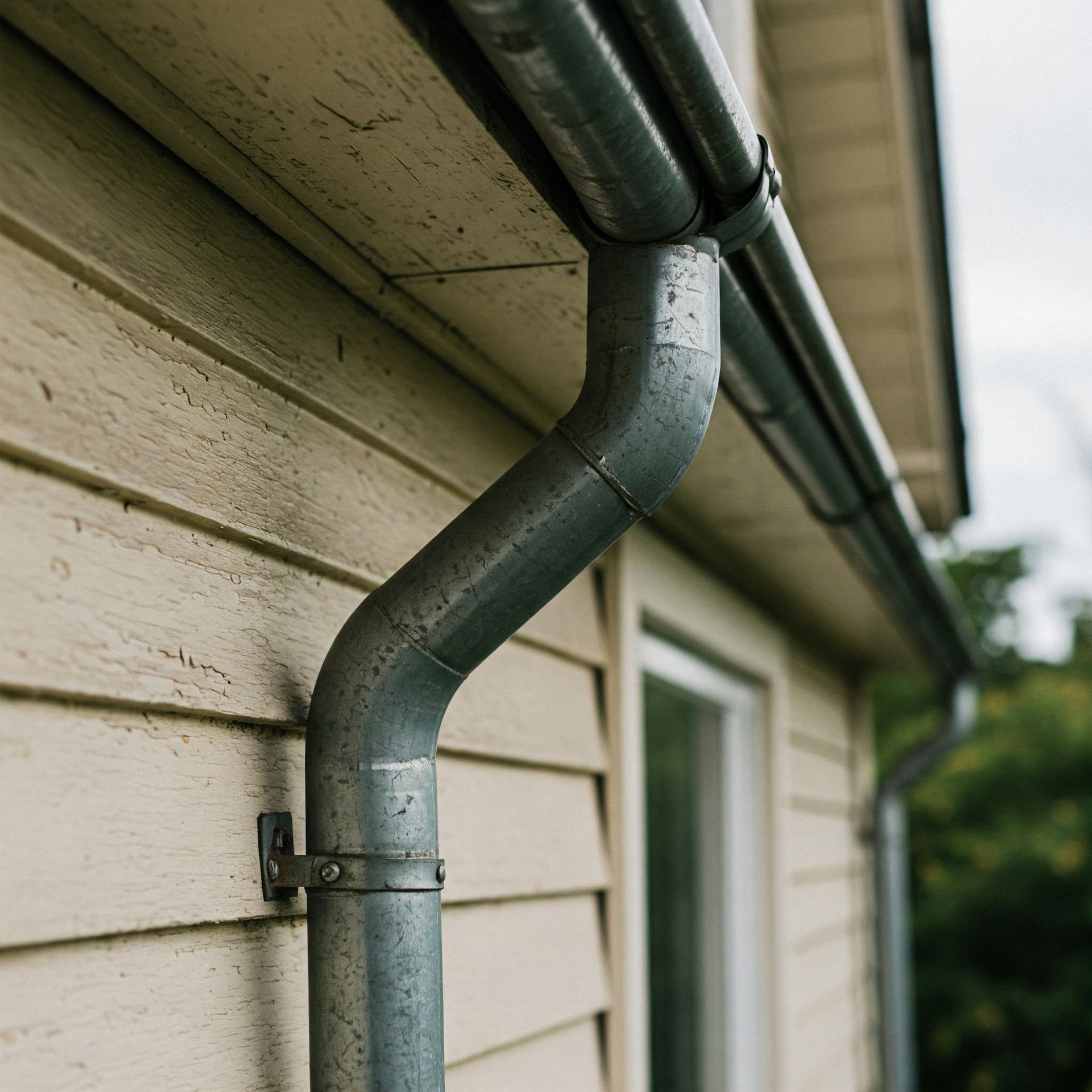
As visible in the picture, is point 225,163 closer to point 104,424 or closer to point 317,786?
point 104,424

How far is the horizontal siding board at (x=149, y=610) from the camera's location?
89 centimetres

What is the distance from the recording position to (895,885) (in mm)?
5184

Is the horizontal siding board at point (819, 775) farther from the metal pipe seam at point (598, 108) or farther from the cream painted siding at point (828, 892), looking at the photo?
the metal pipe seam at point (598, 108)

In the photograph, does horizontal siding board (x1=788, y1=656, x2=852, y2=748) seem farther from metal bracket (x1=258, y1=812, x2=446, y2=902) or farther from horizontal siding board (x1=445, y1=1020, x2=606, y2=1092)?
metal bracket (x1=258, y1=812, x2=446, y2=902)

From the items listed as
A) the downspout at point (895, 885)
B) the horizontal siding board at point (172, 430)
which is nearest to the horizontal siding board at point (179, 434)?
the horizontal siding board at point (172, 430)

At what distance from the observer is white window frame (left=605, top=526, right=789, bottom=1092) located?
6.82 feet

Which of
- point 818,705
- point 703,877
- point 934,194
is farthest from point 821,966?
point 934,194

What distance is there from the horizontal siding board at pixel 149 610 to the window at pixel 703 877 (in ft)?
5.04

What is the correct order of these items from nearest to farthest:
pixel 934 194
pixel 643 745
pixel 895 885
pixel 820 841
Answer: pixel 643 745 < pixel 934 194 < pixel 820 841 < pixel 895 885

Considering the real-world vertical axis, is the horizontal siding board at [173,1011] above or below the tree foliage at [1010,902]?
above

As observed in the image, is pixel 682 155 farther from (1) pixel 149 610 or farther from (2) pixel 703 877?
(2) pixel 703 877

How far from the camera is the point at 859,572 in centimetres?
279

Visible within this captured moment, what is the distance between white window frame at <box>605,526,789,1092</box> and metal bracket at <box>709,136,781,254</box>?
1.00 meters

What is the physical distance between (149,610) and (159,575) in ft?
0.11
